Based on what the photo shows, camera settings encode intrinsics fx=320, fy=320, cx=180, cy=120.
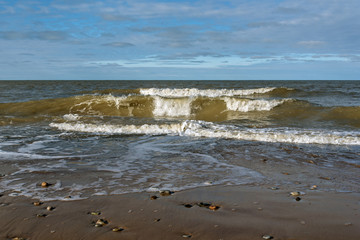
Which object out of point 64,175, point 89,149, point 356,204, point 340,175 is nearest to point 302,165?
point 340,175

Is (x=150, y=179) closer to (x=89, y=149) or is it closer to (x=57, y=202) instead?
(x=57, y=202)

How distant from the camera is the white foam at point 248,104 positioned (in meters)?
15.1

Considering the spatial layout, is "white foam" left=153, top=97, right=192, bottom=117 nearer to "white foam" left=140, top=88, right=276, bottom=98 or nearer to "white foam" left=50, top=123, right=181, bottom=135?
"white foam" left=50, top=123, right=181, bottom=135

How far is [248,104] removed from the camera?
1535cm

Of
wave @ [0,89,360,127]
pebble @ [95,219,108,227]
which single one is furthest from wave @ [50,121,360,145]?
pebble @ [95,219,108,227]

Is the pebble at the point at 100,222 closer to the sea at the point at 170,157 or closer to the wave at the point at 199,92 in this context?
the sea at the point at 170,157

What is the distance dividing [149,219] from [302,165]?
10.7 ft

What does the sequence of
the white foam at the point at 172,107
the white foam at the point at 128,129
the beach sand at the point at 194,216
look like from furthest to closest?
1. the white foam at the point at 172,107
2. the white foam at the point at 128,129
3. the beach sand at the point at 194,216

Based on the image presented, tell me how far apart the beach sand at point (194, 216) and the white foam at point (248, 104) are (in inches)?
445

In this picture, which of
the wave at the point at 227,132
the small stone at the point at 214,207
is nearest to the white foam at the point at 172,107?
the wave at the point at 227,132

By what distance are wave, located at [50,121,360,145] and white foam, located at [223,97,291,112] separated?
5.71 m

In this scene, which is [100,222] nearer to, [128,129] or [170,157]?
[170,157]

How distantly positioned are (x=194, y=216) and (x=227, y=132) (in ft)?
18.6

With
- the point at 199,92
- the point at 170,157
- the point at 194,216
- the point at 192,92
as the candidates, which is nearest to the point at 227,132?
the point at 170,157
